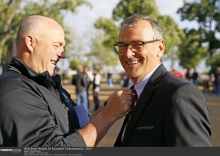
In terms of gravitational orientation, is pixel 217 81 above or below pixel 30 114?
below

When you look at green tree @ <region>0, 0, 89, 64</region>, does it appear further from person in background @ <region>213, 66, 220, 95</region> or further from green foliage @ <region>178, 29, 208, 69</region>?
green foliage @ <region>178, 29, 208, 69</region>

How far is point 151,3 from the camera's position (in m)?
37.4

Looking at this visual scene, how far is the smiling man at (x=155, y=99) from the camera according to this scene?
1.99 meters

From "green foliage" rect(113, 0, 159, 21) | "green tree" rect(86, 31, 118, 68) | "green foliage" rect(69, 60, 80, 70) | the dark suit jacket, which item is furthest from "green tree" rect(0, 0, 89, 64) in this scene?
"green tree" rect(86, 31, 118, 68)

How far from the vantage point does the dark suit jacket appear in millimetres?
1982

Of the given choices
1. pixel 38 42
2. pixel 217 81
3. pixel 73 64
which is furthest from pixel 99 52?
pixel 38 42

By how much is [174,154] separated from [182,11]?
41487 mm

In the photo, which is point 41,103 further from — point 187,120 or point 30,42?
point 187,120

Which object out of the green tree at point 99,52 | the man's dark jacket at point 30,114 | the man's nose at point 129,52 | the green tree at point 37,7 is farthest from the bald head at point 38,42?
the green tree at point 99,52

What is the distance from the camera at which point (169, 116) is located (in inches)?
80.4

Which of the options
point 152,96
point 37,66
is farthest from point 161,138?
point 37,66

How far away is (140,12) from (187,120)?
119ft

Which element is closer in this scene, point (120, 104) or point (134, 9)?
point (120, 104)

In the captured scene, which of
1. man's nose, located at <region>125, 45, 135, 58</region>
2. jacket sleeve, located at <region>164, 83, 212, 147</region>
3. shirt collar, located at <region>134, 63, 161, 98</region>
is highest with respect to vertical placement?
man's nose, located at <region>125, 45, 135, 58</region>
